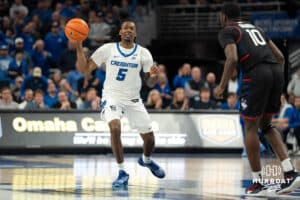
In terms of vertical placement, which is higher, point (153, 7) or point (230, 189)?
point (153, 7)

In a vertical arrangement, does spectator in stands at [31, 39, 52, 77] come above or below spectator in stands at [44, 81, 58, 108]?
above

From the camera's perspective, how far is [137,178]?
42.4 feet

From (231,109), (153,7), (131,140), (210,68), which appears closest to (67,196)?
(131,140)

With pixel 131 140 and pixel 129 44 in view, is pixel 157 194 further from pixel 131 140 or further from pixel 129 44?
pixel 131 140

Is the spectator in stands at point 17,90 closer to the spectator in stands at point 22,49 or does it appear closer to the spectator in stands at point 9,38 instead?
the spectator in stands at point 22,49

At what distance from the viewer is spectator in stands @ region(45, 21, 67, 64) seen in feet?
76.5

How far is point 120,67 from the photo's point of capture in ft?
39.1

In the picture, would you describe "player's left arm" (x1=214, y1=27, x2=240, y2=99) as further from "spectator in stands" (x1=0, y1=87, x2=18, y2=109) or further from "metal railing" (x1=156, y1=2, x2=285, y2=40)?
"metal railing" (x1=156, y1=2, x2=285, y2=40)

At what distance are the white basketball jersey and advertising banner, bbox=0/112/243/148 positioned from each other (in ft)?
21.0

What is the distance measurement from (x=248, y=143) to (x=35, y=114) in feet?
28.5

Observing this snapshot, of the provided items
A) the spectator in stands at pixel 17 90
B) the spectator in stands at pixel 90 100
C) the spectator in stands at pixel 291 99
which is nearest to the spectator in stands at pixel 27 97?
the spectator in stands at pixel 17 90

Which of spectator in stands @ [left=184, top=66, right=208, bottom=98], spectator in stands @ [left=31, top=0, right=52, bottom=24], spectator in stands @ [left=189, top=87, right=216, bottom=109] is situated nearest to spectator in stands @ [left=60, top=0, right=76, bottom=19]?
spectator in stands @ [left=31, top=0, right=52, bottom=24]

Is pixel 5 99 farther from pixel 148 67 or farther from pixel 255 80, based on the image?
pixel 255 80

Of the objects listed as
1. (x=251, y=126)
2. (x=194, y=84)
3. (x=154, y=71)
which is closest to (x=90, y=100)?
(x=194, y=84)
